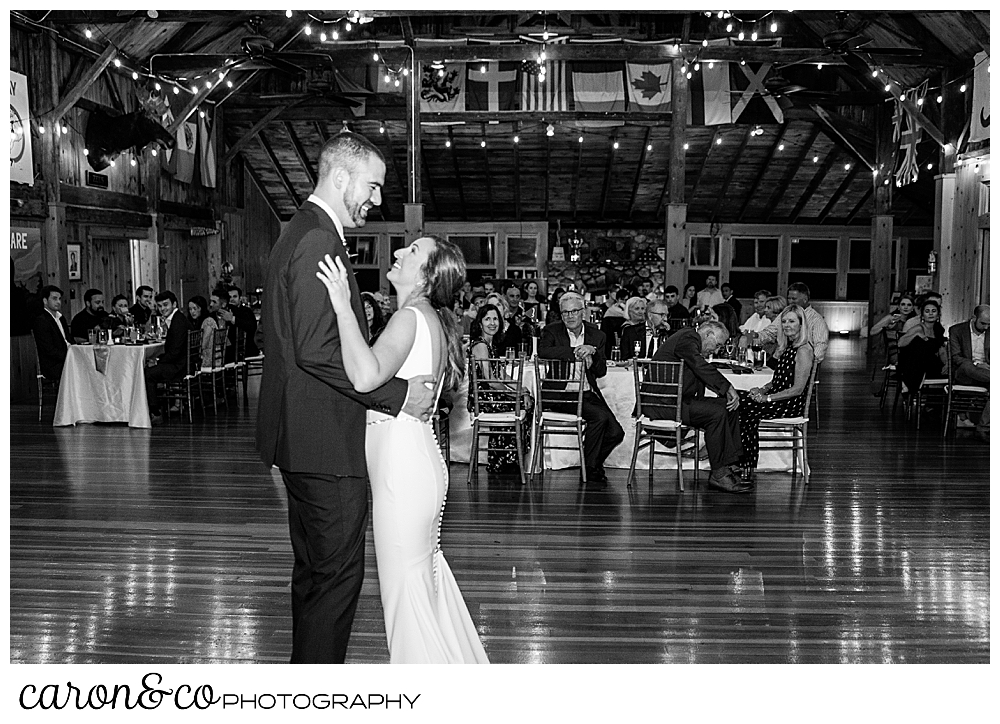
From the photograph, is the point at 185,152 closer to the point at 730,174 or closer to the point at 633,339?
the point at 730,174

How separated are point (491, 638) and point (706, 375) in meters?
3.08

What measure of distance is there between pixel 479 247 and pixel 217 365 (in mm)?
12173

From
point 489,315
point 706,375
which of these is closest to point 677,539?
point 706,375

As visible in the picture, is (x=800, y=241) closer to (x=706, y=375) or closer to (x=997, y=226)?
(x=706, y=375)

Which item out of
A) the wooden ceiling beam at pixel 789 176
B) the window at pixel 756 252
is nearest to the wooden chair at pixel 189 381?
the wooden ceiling beam at pixel 789 176

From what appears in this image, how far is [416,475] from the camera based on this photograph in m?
2.97

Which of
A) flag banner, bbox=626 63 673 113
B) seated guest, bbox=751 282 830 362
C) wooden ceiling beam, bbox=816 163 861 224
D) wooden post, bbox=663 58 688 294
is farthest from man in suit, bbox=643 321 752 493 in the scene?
wooden ceiling beam, bbox=816 163 861 224

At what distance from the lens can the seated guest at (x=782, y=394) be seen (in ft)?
22.4

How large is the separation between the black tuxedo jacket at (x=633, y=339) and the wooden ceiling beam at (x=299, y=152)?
11.6m

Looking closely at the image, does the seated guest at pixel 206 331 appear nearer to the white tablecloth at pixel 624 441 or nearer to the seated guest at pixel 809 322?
the white tablecloth at pixel 624 441

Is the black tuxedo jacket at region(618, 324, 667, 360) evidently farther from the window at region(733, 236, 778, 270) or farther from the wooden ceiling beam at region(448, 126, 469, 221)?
the window at region(733, 236, 778, 270)

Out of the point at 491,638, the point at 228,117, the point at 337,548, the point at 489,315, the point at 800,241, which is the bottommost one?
the point at 491,638

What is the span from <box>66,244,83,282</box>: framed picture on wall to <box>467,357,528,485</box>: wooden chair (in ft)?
27.4

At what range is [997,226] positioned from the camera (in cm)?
297
